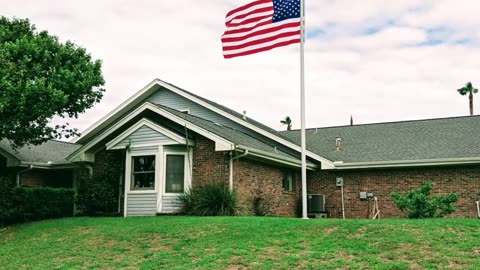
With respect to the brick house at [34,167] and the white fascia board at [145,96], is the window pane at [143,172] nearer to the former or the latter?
the brick house at [34,167]

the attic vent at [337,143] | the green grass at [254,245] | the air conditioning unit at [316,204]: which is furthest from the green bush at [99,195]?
the attic vent at [337,143]

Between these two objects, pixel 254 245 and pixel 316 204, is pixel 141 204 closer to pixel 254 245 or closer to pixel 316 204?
pixel 316 204

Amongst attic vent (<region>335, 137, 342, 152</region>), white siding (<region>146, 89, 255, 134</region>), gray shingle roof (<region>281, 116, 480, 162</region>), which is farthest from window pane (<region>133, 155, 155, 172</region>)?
attic vent (<region>335, 137, 342, 152</region>)

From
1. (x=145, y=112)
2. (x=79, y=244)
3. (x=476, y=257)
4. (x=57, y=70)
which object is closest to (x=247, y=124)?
(x=145, y=112)

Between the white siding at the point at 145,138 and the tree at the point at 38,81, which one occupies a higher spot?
the tree at the point at 38,81

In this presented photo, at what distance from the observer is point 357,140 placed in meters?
22.4

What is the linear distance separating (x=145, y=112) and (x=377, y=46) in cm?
815

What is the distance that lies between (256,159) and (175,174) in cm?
270

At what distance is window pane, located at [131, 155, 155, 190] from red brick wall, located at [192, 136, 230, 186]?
→ 4.42ft

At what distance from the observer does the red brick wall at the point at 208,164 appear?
666 inches

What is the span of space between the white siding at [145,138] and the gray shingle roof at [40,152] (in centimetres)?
393

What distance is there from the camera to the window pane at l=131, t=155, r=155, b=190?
17531 millimetres

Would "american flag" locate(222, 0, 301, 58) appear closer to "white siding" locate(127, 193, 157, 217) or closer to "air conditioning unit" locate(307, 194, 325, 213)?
"white siding" locate(127, 193, 157, 217)

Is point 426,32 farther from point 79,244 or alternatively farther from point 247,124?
point 79,244
